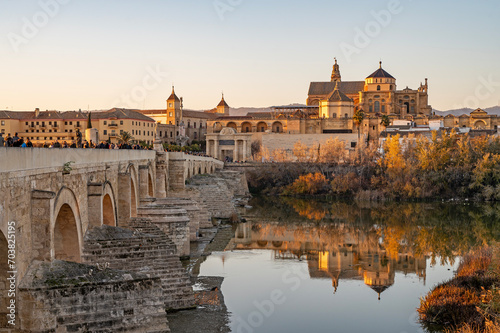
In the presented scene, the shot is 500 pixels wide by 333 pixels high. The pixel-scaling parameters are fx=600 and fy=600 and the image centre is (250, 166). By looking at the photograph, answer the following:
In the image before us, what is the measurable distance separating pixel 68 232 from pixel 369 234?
1974cm

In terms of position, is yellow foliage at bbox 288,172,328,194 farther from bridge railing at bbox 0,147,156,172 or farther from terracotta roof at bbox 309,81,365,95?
terracotta roof at bbox 309,81,365,95

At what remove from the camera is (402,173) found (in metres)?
47.9

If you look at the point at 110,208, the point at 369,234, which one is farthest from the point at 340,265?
the point at 110,208

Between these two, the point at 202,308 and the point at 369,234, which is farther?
the point at 369,234

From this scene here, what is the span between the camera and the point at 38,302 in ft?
29.1

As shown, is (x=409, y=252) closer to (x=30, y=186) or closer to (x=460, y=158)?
(x=30, y=186)

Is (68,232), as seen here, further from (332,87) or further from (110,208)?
(332,87)

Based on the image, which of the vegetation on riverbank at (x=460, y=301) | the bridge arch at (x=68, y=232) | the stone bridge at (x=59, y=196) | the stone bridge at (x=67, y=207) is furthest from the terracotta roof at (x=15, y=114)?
the vegetation on riverbank at (x=460, y=301)

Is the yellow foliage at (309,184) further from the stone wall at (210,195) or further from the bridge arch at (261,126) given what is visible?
the bridge arch at (261,126)

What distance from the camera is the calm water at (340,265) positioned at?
15195mm

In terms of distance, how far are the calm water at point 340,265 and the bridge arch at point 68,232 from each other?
405 centimetres

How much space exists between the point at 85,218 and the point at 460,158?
134ft

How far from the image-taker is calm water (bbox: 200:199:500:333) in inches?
598

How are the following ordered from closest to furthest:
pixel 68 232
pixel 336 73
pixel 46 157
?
pixel 46 157, pixel 68 232, pixel 336 73
